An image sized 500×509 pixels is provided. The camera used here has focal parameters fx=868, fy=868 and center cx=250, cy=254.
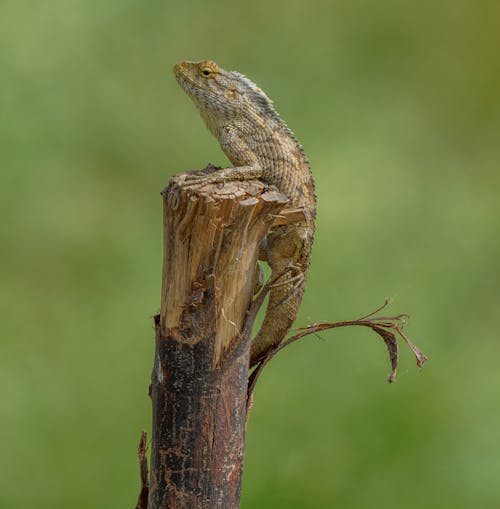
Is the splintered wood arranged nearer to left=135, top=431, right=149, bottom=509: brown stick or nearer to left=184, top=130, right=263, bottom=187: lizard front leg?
left=184, top=130, right=263, bottom=187: lizard front leg

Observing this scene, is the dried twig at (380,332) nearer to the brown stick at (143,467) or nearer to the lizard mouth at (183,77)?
the brown stick at (143,467)

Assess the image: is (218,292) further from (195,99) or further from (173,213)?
(195,99)

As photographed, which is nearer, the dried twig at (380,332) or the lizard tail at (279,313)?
the dried twig at (380,332)

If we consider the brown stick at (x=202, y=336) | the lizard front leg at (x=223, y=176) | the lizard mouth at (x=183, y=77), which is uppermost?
the lizard mouth at (x=183, y=77)

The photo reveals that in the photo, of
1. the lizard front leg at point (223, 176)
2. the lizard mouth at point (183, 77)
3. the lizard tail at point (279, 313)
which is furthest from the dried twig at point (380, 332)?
the lizard mouth at point (183, 77)

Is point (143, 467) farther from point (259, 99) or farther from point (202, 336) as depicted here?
point (259, 99)

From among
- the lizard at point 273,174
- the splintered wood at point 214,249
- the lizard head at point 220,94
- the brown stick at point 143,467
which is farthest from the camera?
the lizard head at point 220,94

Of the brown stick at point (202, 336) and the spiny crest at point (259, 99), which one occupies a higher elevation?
the spiny crest at point (259, 99)
